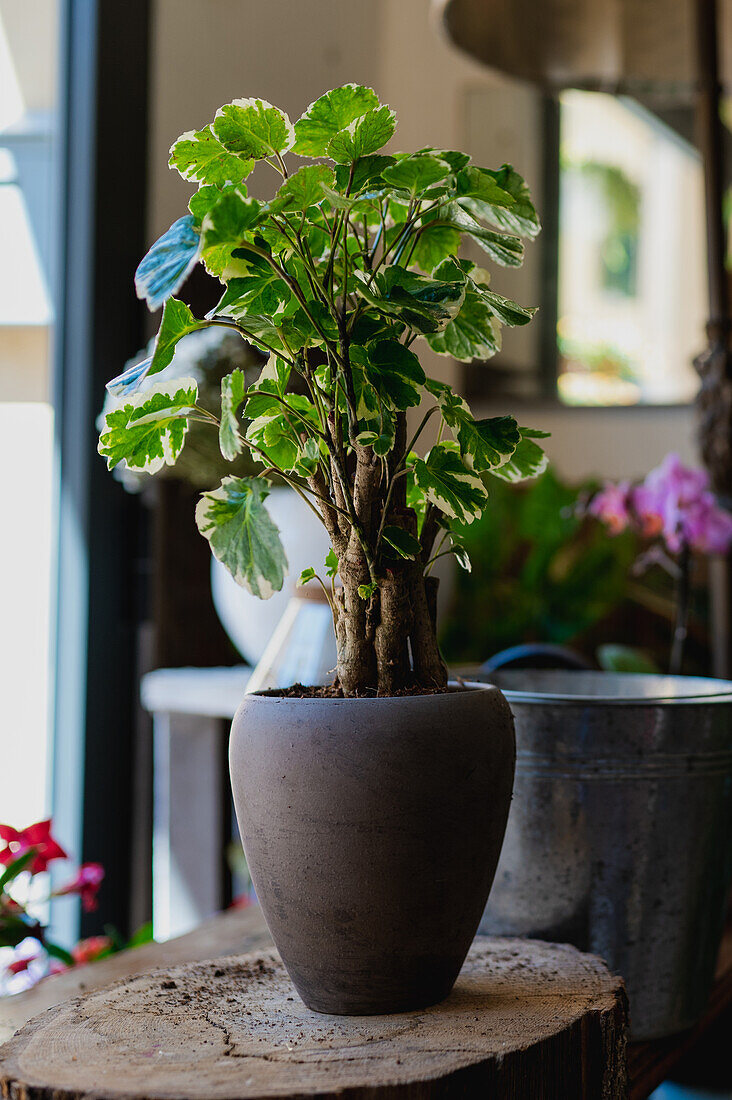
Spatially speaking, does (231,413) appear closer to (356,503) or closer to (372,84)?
(356,503)

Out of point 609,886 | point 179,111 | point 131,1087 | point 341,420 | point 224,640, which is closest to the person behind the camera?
point 131,1087

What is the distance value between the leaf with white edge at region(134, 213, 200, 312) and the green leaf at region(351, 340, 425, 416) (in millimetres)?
102

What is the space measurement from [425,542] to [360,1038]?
0.27m

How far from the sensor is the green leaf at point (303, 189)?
0.50 m

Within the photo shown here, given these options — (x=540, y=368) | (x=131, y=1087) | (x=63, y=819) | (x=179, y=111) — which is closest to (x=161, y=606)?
(x=63, y=819)

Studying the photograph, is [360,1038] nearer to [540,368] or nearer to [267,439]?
[267,439]

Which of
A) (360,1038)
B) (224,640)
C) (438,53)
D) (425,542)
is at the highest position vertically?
(438,53)

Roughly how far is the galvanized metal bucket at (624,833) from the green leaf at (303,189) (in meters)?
0.35

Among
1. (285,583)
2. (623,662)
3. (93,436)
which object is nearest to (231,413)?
(285,583)

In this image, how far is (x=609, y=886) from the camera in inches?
26.7

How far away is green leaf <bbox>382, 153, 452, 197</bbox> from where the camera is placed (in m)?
0.51

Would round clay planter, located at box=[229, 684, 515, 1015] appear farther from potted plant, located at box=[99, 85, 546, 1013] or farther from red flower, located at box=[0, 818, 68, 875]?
red flower, located at box=[0, 818, 68, 875]

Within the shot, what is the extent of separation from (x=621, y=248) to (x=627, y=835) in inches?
93.1

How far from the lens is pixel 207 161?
1.78 ft
